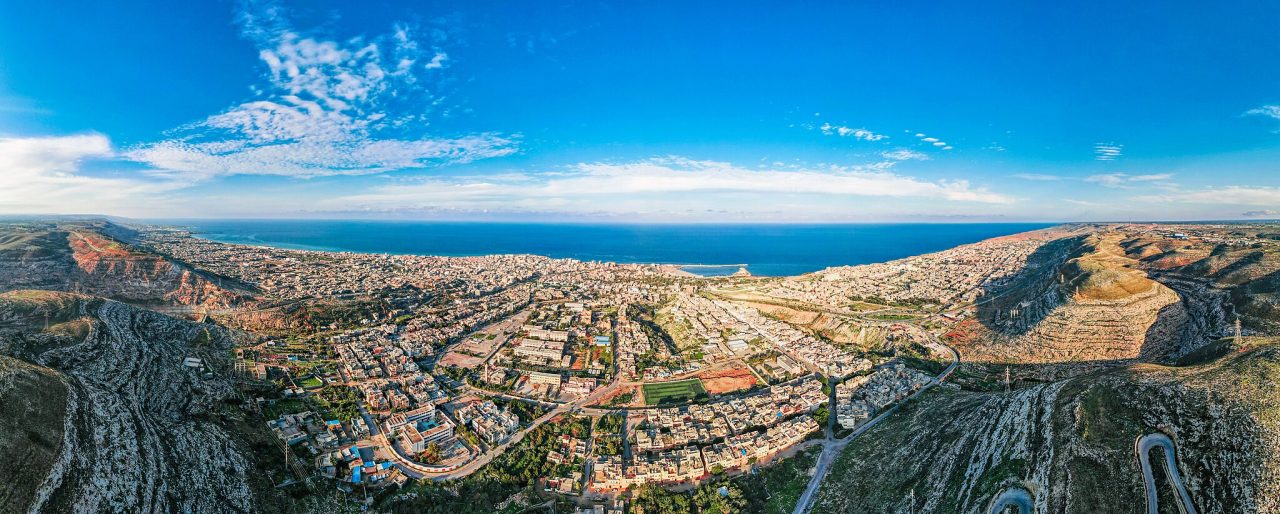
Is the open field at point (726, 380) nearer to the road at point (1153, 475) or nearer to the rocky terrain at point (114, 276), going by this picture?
the road at point (1153, 475)

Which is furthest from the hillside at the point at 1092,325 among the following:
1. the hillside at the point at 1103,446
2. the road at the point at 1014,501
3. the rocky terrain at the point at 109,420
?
the rocky terrain at the point at 109,420

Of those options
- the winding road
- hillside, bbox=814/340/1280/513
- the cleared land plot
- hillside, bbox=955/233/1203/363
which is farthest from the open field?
hillside, bbox=955/233/1203/363

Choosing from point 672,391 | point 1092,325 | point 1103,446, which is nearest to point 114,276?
point 672,391

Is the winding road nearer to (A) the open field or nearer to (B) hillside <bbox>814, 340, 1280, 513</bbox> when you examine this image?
(B) hillside <bbox>814, 340, 1280, 513</bbox>

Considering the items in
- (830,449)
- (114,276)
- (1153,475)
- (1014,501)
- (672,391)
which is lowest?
(830,449)

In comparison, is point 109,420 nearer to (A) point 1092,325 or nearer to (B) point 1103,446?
(B) point 1103,446

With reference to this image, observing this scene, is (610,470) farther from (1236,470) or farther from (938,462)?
(1236,470)

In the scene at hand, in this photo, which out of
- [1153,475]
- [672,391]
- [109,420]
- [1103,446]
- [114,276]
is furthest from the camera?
[114,276]
